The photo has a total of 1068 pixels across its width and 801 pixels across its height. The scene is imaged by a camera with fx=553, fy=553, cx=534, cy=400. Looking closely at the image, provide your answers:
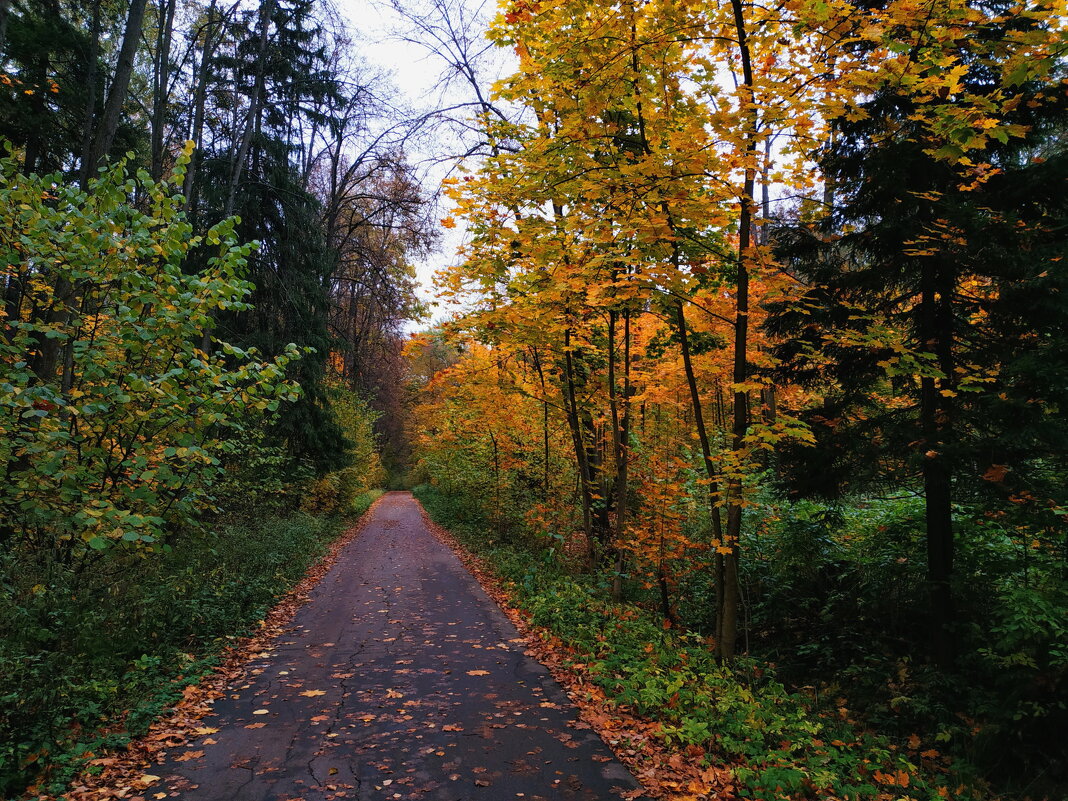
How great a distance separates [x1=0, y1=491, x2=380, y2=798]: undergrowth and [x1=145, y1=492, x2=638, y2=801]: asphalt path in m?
0.64

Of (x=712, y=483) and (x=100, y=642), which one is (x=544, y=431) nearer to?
(x=712, y=483)

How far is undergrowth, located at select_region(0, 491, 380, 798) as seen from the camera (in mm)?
4059

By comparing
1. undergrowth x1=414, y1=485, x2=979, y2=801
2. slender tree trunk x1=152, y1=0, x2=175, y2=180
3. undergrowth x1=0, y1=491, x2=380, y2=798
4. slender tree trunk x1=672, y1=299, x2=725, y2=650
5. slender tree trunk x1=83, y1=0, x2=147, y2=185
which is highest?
slender tree trunk x1=152, y1=0, x2=175, y2=180

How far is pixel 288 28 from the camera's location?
48.4ft

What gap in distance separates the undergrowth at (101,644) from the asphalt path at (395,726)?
0.64 m

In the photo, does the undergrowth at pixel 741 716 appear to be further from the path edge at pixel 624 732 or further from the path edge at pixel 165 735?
the path edge at pixel 165 735

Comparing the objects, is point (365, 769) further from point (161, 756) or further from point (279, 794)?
point (161, 756)

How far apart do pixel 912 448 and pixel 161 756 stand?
7.58 m

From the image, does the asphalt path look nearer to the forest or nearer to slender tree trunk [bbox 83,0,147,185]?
the forest

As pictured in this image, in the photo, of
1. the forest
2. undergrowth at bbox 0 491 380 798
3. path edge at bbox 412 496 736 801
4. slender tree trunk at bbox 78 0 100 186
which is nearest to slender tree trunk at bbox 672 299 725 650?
the forest

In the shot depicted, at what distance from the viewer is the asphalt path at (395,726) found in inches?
153

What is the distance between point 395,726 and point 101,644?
323cm

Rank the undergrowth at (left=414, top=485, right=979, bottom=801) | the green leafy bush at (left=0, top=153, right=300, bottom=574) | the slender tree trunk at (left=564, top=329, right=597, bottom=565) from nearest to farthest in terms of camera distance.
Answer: the undergrowth at (left=414, top=485, right=979, bottom=801)
the green leafy bush at (left=0, top=153, right=300, bottom=574)
the slender tree trunk at (left=564, top=329, right=597, bottom=565)

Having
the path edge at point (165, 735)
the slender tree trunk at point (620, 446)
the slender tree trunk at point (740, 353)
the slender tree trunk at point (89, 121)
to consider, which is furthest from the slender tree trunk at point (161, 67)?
the slender tree trunk at point (740, 353)
